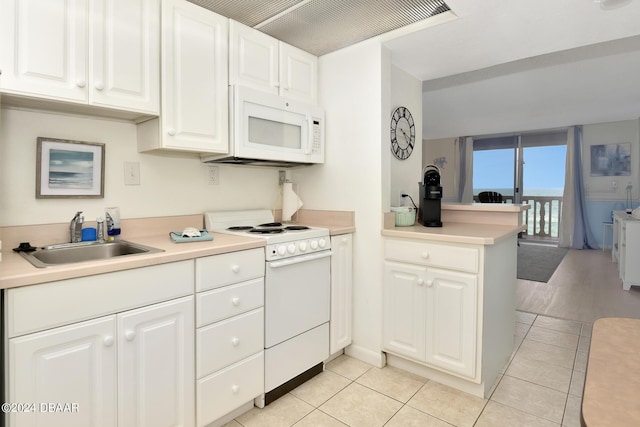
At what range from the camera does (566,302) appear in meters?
3.64

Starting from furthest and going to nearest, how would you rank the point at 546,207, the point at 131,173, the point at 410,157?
1. the point at 546,207
2. the point at 410,157
3. the point at 131,173

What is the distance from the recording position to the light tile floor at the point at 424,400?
1.80 m

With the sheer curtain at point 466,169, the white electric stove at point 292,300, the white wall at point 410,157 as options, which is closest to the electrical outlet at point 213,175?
the white electric stove at point 292,300

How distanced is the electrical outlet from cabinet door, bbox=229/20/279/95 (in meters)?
0.59

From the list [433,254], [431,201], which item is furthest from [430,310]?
[431,201]

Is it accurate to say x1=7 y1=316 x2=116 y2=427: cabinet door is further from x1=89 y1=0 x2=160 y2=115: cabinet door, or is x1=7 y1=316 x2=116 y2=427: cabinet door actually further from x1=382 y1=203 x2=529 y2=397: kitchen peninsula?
x1=382 y1=203 x2=529 y2=397: kitchen peninsula

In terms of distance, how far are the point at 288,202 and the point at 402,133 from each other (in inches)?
42.7

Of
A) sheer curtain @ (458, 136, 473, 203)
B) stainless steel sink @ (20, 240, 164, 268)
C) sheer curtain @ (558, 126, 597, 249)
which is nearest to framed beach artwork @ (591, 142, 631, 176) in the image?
sheer curtain @ (558, 126, 597, 249)

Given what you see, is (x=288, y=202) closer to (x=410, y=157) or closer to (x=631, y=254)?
(x=410, y=157)

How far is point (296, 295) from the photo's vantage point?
2.05 m

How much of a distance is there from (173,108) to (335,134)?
1.15 meters

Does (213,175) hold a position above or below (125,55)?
below

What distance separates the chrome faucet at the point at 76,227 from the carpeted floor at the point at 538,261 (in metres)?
4.89

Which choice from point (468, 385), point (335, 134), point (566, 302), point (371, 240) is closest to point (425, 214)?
point (371, 240)
